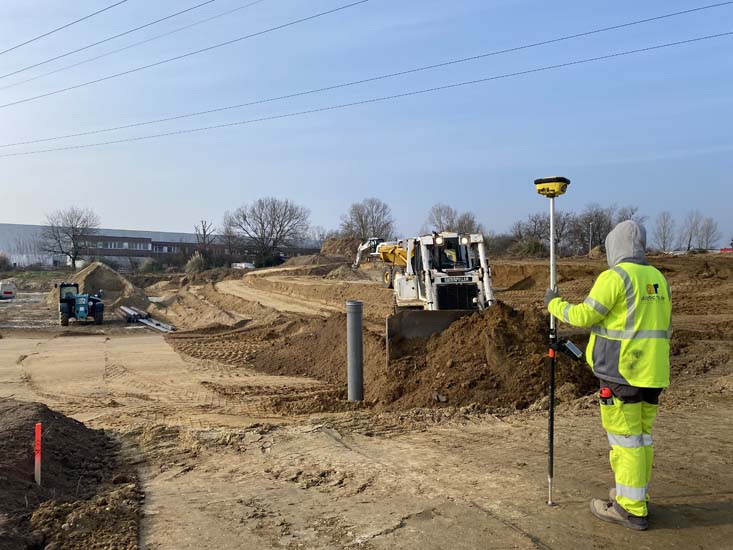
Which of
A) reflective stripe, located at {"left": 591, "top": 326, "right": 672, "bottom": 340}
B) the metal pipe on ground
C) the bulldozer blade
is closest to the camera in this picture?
reflective stripe, located at {"left": 591, "top": 326, "right": 672, "bottom": 340}

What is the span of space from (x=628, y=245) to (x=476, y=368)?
17.9 feet

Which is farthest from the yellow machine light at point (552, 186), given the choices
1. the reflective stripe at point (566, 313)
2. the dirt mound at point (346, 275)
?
the dirt mound at point (346, 275)

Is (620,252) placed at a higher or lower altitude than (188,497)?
higher

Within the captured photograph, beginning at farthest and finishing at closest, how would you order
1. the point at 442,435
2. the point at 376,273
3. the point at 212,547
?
the point at 376,273
the point at 442,435
the point at 212,547

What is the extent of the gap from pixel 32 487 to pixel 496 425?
15.4 feet

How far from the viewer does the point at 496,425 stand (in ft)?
23.3

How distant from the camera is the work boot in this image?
4.12 meters

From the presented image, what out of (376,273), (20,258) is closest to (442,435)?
(376,273)

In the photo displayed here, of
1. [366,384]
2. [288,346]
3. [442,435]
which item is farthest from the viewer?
[288,346]

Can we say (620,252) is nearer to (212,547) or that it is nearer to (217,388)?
(212,547)

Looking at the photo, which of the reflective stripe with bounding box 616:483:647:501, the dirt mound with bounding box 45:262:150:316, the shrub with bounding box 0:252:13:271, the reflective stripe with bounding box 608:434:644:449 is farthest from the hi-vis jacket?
the shrub with bounding box 0:252:13:271

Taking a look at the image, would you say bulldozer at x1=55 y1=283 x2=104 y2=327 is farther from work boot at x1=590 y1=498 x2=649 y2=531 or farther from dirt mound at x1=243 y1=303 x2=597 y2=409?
work boot at x1=590 y1=498 x2=649 y2=531

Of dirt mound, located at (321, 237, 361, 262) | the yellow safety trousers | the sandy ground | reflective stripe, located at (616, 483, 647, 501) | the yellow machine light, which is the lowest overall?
the sandy ground

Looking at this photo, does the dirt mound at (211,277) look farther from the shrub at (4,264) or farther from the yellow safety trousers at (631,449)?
the yellow safety trousers at (631,449)
